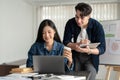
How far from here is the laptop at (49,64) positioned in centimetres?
180

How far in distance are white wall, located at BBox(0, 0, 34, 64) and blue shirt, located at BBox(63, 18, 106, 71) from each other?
1713 mm

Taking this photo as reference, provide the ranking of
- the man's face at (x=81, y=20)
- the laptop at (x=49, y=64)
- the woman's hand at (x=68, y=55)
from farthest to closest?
the man's face at (x=81, y=20) → the woman's hand at (x=68, y=55) → the laptop at (x=49, y=64)

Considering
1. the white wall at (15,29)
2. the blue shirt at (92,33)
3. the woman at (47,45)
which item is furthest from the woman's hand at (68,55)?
the white wall at (15,29)

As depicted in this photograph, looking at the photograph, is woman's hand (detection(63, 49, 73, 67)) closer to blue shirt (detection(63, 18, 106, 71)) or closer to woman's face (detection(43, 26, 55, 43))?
woman's face (detection(43, 26, 55, 43))

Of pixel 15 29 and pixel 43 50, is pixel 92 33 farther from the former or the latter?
pixel 15 29

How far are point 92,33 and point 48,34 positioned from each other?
58 cm

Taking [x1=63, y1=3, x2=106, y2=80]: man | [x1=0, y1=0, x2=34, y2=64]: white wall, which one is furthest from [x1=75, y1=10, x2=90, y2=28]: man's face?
[x1=0, y1=0, x2=34, y2=64]: white wall

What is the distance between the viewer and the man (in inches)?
94.5

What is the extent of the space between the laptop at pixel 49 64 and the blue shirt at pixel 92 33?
2.45 feet

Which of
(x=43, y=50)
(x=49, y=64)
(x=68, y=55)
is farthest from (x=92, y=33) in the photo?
(x=49, y=64)

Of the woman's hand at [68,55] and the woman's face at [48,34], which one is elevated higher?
the woman's face at [48,34]

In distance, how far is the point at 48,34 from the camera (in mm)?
2176

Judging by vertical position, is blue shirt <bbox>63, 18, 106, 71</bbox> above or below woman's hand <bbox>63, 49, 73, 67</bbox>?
above

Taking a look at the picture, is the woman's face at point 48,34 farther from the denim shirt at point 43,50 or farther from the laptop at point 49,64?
the laptop at point 49,64
